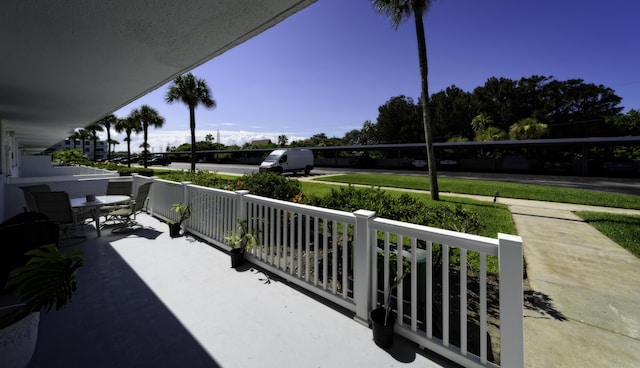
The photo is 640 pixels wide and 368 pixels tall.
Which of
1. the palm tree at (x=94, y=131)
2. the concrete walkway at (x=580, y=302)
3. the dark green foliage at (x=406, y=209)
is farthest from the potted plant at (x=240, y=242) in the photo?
the palm tree at (x=94, y=131)

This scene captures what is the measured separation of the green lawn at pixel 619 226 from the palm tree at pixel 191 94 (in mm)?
21545

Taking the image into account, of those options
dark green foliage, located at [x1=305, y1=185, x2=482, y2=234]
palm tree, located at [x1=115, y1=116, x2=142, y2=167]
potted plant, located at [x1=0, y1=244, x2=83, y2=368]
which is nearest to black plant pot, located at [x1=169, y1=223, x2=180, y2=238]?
dark green foliage, located at [x1=305, y1=185, x2=482, y2=234]

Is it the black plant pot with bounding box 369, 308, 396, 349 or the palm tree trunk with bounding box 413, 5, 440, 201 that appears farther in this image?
the palm tree trunk with bounding box 413, 5, 440, 201

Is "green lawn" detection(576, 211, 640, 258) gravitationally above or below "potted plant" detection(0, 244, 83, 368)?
below

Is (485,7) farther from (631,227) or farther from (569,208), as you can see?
(631,227)

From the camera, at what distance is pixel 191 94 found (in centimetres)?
2078

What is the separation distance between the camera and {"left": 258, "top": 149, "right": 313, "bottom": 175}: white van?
20.6m

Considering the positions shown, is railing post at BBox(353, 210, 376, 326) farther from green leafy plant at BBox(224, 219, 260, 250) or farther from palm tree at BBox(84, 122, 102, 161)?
palm tree at BBox(84, 122, 102, 161)

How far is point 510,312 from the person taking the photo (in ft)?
5.57

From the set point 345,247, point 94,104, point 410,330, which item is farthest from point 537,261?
point 94,104

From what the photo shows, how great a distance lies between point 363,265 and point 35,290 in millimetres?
2309

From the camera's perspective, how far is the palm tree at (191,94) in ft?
66.8

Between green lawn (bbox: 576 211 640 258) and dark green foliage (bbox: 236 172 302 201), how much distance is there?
20.8 ft

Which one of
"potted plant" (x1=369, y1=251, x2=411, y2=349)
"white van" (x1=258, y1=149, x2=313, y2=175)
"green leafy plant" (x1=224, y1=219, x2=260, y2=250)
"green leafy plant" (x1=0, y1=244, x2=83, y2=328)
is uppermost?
"white van" (x1=258, y1=149, x2=313, y2=175)
